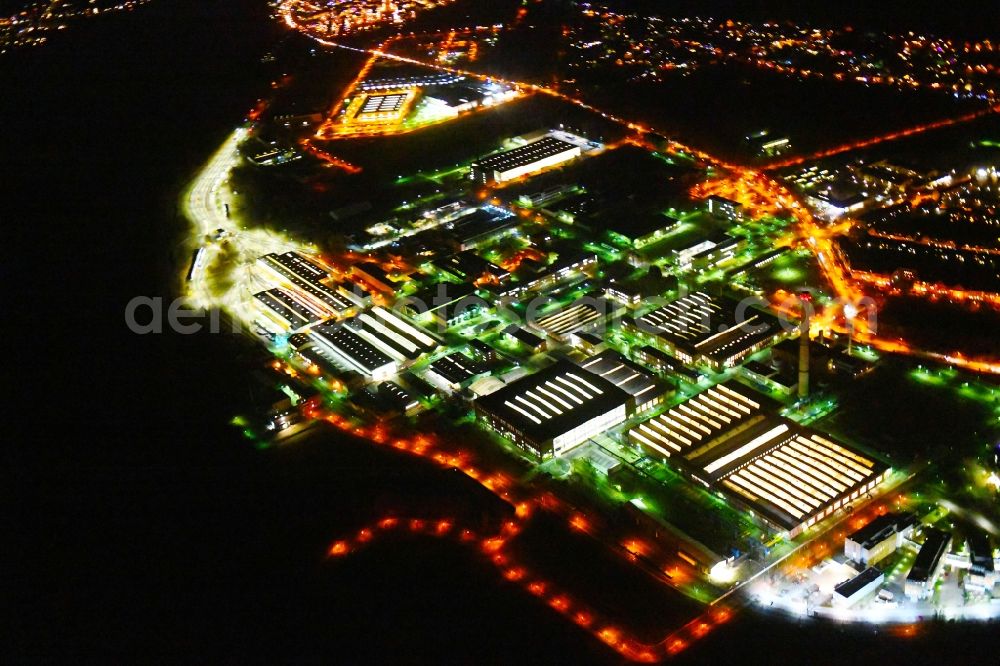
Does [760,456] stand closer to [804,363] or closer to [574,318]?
[804,363]

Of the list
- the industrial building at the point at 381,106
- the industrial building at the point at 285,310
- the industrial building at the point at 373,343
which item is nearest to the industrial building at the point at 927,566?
the industrial building at the point at 373,343

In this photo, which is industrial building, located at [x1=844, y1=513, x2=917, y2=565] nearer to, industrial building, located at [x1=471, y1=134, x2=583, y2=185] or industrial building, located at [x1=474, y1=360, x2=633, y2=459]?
industrial building, located at [x1=474, y1=360, x2=633, y2=459]

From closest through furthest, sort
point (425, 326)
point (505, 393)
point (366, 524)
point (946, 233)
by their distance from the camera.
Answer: point (366, 524) → point (505, 393) → point (425, 326) → point (946, 233)

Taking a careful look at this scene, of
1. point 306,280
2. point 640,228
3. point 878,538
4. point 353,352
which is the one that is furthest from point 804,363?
point 306,280

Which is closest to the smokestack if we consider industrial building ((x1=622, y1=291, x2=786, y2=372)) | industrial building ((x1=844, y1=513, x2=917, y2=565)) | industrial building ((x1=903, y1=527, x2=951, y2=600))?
industrial building ((x1=622, y1=291, x2=786, y2=372))

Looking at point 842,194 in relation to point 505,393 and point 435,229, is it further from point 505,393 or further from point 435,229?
point 505,393

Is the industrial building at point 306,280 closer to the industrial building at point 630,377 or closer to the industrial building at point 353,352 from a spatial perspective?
the industrial building at point 353,352

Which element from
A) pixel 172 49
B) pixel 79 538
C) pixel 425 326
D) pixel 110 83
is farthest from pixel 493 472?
pixel 172 49
